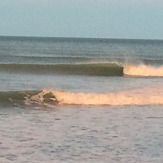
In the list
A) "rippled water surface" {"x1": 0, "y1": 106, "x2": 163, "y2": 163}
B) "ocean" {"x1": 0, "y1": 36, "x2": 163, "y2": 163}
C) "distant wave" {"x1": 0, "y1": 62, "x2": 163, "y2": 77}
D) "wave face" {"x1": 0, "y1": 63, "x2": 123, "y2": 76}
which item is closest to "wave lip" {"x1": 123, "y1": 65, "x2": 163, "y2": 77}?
"distant wave" {"x1": 0, "y1": 62, "x2": 163, "y2": 77}

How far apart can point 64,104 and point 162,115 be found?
3.94m

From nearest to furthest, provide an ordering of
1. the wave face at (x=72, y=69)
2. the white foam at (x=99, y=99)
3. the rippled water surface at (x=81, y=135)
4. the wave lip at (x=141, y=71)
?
the rippled water surface at (x=81, y=135), the white foam at (x=99, y=99), the wave lip at (x=141, y=71), the wave face at (x=72, y=69)

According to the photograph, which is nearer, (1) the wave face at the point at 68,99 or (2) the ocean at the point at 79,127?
(2) the ocean at the point at 79,127

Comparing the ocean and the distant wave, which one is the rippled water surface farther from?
the distant wave

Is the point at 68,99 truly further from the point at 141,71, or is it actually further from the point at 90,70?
the point at 90,70

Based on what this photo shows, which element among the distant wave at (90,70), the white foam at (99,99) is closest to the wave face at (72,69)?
the distant wave at (90,70)

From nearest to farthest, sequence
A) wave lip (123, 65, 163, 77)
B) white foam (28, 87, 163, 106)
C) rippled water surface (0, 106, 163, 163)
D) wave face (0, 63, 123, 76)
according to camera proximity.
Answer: rippled water surface (0, 106, 163, 163) → white foam (28, 87, 163, 106) → wave lip (123, 65, 163, 77) → wave face (0, 63, 123, 76)

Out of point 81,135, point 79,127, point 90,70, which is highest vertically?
point 90,70

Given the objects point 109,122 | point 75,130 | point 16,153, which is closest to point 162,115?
point 109,122

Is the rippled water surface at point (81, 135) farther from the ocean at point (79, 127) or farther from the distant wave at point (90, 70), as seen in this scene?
the distant wave at point (90, 70)

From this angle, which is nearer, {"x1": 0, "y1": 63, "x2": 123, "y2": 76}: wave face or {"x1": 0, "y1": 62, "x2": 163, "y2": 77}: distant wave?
{"x1": 0, "y1": 62, "x2": 163, "y2": 77}: distant wave

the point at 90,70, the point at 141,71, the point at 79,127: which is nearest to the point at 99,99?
the point at 79,127

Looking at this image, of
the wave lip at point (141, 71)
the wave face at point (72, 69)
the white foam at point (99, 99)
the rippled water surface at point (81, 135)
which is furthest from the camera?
the wave face at point (72, 69)

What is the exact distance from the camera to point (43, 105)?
19016 millimetres
